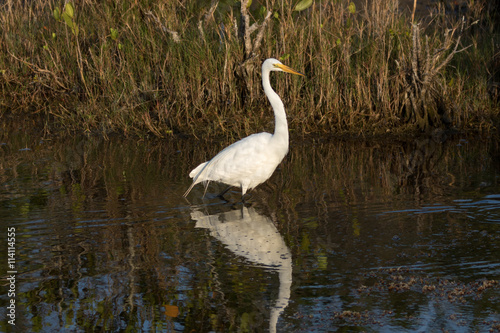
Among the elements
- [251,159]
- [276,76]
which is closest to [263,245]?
[251,159]

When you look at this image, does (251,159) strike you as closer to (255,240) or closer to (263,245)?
(255,240)

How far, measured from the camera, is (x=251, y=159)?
6.16 m

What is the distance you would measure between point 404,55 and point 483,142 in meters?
1.48

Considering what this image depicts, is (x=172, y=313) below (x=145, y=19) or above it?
below

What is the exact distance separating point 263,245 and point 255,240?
0.48 feet

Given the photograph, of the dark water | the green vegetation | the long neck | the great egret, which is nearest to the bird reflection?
the dark water

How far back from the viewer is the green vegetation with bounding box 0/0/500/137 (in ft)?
28.1

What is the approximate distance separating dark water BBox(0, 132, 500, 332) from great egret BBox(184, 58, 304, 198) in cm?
26

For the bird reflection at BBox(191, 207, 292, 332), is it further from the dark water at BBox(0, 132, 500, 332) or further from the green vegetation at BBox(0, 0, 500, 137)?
the green vegetation at BBox(0, 0, 500, 137)

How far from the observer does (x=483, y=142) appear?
838 cm

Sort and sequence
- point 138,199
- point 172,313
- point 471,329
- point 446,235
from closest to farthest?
point 471,329 < point 172,313 < point 446,235 < point 138,199

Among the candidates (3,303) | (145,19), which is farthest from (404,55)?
(3,303)

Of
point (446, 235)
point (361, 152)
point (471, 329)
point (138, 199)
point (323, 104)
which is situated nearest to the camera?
point (471, 329)

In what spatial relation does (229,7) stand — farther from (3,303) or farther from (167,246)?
(3,303)
